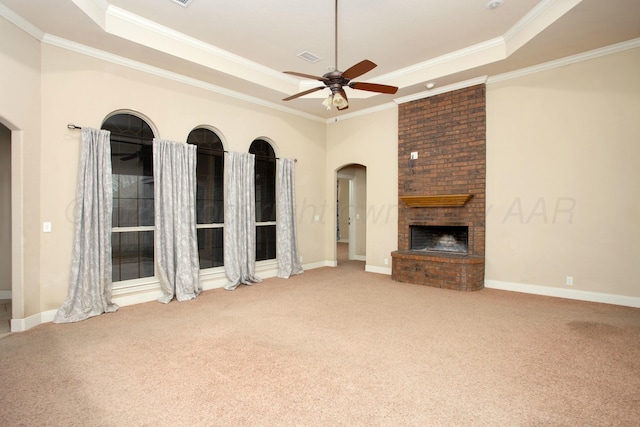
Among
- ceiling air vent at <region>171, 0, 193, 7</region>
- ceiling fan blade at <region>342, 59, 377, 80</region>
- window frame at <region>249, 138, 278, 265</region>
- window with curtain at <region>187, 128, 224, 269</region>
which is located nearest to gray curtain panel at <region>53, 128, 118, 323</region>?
window with curtain at <region>187, 128, 224, 269</region>

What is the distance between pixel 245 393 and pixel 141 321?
7.13 ft

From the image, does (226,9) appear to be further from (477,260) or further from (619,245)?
(619,245)

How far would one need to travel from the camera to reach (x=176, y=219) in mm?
4770

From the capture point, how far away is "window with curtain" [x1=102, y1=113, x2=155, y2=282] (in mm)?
4582

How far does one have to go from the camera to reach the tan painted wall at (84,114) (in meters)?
3.82

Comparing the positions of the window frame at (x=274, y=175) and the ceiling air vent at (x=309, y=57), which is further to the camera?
the window frame at (x=274, y=175)

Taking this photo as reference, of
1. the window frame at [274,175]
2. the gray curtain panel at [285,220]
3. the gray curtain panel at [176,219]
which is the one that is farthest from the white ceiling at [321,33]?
the gray curtain panel at [285,220]

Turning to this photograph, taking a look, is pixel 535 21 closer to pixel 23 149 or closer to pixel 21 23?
pixel 21 23

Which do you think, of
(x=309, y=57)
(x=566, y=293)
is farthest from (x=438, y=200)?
(x=309, y=57)

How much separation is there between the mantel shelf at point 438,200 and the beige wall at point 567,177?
1.49 ft

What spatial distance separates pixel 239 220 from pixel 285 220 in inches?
41.5

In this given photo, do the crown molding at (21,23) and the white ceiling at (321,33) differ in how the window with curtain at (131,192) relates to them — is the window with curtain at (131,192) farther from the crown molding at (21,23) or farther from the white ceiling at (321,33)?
the crown molding at (21,23)

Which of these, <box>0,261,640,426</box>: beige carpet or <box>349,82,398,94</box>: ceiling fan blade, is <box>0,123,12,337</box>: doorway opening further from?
<box>349,82,398,94</box>: ceiling fan blade

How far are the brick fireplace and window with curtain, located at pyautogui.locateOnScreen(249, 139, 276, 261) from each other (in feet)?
8.17
